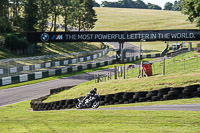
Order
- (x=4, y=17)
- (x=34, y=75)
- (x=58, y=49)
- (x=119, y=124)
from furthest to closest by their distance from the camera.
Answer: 1. (x=58, y=49)
2. (x=4, y=17)
3. (x=34, y=75)
4. (x=119, y=124)

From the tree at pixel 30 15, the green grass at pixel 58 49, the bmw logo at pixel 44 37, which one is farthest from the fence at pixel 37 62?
the tree at pixel 30 15

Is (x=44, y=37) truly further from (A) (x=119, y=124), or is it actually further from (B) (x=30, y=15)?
(A) (x=119, y=124)

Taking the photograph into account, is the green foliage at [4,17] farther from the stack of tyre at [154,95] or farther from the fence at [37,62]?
the stack of tyre at [154,95]

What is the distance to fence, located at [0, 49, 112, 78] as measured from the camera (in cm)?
3791

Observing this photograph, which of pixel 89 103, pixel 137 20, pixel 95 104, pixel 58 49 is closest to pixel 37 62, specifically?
pixel 58 49

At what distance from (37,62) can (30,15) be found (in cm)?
2291

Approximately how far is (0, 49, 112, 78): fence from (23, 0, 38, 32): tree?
550 inches

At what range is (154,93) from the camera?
45.3ft

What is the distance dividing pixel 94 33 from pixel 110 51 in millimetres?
24472

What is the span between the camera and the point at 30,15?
6594 cm

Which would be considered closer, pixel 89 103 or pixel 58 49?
pixel 89 103

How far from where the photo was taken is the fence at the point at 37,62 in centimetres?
3791

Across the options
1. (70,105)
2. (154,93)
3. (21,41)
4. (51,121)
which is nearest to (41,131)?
(51,121)

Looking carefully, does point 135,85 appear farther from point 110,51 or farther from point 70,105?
point 110,51
